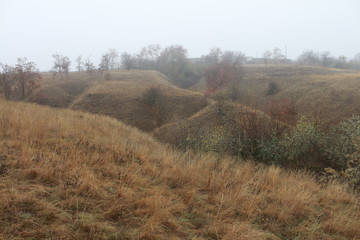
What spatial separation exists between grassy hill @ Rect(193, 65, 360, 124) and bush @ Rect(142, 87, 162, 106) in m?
14.3

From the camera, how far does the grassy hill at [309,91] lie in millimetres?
31388

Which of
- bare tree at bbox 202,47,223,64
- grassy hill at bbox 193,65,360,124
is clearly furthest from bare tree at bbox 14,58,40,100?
bare tree at bbox 202,47,223,64

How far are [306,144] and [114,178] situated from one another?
933 cm

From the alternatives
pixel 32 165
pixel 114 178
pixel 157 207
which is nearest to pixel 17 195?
pixel 32 165

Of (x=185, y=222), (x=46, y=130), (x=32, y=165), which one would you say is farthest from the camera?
(x=46, y=130)

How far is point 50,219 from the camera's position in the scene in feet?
8.66

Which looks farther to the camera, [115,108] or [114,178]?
[115,108]

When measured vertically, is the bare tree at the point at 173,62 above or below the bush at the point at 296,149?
above

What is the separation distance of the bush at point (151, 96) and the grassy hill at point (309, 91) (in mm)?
14328

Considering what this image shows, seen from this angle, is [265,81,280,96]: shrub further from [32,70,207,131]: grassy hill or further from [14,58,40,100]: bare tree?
[14,58,40,100]: bare tree

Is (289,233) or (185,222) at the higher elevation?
(185,222)

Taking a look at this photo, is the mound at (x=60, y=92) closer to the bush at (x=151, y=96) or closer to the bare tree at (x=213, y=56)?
the bush at (x=151, y=96)

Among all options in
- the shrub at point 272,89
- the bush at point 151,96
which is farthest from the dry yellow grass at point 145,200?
the shrub at point 272,89

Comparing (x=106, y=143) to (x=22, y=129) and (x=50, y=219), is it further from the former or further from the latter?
(x=50, y=219)
